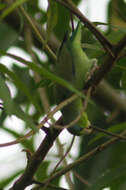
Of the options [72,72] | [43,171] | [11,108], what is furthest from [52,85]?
[43,171]

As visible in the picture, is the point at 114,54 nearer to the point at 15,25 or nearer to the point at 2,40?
the point at 2,40

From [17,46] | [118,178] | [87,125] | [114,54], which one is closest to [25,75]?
[17,46]

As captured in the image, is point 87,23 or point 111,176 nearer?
point 87,23

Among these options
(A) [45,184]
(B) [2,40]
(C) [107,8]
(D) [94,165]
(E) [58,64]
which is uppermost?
(C) [107,8]

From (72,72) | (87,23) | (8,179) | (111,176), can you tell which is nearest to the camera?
(87,23)

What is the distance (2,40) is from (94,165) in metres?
0.75

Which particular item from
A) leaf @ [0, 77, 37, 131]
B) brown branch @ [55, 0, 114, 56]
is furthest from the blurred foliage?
brown branch @ [55, 0, 114, 56]

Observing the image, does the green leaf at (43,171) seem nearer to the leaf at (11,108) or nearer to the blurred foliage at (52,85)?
the blurred foliage at (52,85)

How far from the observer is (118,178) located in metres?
1.44

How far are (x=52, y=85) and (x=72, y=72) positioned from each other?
0.33 m

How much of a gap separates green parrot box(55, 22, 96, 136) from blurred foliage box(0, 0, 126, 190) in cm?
5

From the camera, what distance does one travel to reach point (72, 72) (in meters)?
1.13

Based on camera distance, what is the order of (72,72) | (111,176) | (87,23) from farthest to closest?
(111,176) < (72,72) < (87,23)

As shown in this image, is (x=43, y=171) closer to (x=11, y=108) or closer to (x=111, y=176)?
(x=111, y=176)
